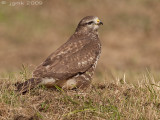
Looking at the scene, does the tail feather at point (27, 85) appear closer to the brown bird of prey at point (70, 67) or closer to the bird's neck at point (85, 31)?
the brown bird of prey at point (70, 67)

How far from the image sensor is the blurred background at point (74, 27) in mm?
18469

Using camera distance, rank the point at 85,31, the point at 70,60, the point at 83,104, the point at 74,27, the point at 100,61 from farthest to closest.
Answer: the point at 74,27 < the point at 100,61 < the point at 85,31 < the point at 70,60 < the point at 83,104

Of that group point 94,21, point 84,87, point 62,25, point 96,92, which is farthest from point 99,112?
point 62,25

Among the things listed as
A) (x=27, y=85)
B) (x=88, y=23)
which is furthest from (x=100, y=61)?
(x=27, y=85)

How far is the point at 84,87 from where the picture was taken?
8.49 metres

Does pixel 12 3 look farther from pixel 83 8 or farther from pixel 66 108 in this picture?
pixel 66 108

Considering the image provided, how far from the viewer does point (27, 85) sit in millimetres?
7609

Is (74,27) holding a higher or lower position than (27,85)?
higher

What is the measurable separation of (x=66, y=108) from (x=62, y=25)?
1640cm

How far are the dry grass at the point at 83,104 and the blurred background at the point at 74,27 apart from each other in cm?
804

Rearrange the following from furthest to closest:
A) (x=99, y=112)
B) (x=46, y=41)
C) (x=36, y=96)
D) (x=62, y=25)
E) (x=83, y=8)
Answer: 1. (x=83, y=8)
2. (x=62, y=25)
3. (x=46, y=41)
4. (x=36, y=96)
5. (x=99, y=112)

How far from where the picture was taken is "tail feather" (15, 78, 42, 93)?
7523 millimetres

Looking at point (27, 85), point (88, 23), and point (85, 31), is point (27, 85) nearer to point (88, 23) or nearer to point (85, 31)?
point (85, 31)

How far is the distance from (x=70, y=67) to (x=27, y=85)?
1062mm
